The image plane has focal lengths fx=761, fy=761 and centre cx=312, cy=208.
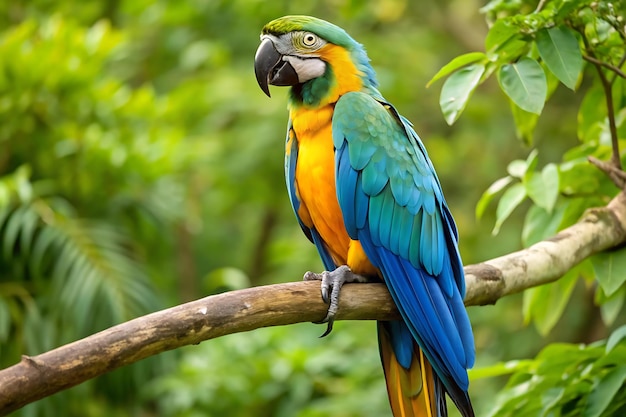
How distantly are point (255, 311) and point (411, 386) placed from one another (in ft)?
1.84

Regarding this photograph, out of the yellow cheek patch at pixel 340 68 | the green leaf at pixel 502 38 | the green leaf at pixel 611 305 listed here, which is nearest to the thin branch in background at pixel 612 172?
the green leaf at pixel 611 305

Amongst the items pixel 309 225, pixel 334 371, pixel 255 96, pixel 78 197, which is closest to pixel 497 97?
pixel 255 96

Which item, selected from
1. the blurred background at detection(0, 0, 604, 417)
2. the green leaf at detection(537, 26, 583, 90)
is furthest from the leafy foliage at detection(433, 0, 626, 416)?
the blurred background at detection(0, 0, 604, 417)

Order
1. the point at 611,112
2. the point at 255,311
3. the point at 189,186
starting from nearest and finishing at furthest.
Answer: the point at 255,311 < the point at 611,112 < the point at 189,186

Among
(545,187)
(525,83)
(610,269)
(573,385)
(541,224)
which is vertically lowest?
(573,385)

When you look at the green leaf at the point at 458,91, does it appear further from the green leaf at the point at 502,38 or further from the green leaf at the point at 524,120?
the green leaf at the point at 524,120

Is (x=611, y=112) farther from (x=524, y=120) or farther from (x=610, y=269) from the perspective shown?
(x=610, y=269)

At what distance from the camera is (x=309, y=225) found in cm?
189

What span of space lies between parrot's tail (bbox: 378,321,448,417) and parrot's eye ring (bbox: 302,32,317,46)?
0.67 metres

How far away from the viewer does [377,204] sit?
1703 millimetres

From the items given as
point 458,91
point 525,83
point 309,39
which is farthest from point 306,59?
point 525,83

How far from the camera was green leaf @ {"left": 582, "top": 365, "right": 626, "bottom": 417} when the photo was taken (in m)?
1.46

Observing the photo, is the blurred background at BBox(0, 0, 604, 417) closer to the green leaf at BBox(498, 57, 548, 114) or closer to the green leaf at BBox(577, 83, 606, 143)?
the green leaf at BBox(577, 83, 606, 143)

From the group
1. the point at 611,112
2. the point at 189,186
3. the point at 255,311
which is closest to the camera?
the point at 255,311
